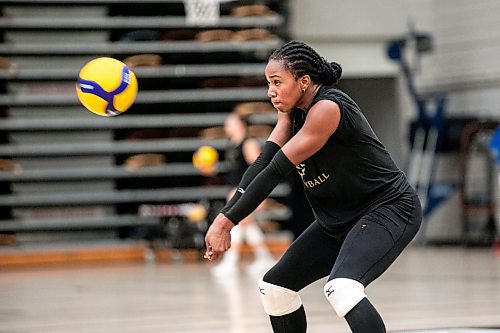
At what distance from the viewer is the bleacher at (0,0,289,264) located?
747 inches

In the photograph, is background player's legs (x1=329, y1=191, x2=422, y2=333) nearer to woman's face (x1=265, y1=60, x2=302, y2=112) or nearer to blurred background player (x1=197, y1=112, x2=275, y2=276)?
woman's face (x1=265, y1=60, x2=302, y2=112)

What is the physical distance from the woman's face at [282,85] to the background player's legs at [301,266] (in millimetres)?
852

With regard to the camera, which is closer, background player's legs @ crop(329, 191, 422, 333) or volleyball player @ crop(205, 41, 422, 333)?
background player's legs @ crop(329, 191, 422, 333)

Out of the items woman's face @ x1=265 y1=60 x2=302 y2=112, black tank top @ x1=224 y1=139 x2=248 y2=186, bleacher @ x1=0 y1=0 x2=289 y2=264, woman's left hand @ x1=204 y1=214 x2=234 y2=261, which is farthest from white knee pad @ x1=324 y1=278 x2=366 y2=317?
bleacher @ x1=0 y1=0 x2=289 y2=264

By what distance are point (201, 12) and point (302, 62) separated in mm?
13949

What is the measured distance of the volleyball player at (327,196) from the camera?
578 centimetres

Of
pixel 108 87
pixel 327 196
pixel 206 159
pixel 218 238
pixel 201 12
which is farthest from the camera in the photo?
pixel 201 12

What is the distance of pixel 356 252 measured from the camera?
580 cm

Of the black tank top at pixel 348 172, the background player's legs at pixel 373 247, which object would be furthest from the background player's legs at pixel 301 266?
the background player's legs at pixel 373 247

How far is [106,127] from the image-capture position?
766 inches

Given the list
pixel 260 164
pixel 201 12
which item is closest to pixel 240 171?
pixel 201 12

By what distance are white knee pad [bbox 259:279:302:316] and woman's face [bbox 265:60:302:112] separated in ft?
3.54

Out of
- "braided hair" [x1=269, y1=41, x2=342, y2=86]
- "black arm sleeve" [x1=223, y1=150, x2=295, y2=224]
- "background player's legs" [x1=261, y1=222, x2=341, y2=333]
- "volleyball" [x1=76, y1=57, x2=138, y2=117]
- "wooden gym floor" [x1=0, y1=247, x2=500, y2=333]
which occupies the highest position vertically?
"braided hair" [x1=269, y1=41, x2=342, y2=86]

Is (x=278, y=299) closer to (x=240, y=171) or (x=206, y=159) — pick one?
(x=240, y=171)
